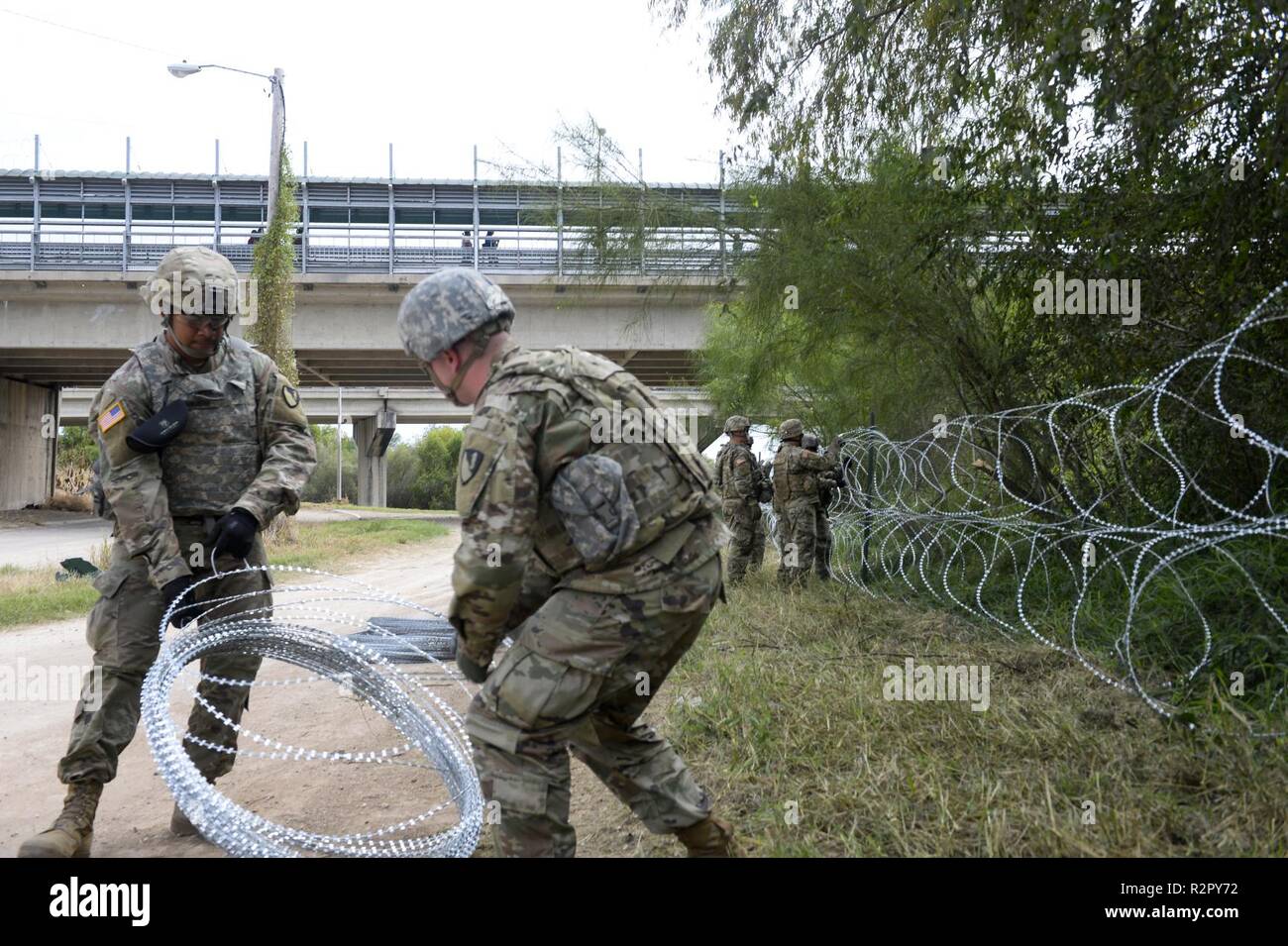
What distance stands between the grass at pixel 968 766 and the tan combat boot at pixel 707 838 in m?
0.23

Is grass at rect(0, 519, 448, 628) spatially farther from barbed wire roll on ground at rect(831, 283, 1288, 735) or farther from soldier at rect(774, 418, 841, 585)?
soldier at rect(774, 418, 841, 585)

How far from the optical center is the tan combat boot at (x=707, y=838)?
9.61 ft

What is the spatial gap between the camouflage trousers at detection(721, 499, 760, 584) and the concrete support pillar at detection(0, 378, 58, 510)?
21098 millimetres

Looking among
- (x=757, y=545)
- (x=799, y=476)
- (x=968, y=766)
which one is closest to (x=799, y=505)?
(x=799, y=476)

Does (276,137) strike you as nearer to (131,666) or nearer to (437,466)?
(131,666)

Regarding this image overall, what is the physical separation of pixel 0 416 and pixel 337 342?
927cm

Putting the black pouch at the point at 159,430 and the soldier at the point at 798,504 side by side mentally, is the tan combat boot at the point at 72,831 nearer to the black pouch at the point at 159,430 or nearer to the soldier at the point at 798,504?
the black pouch at the point at 159,430

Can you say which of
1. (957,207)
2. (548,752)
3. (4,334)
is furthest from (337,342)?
(548,752)

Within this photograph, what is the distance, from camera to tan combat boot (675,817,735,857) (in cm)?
293

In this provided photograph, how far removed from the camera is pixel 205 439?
3.64m

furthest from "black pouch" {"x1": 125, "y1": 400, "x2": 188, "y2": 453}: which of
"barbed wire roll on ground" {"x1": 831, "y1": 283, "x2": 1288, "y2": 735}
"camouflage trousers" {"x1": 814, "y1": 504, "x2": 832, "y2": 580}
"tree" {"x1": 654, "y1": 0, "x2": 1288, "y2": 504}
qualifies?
"camouflage trousers" {"x1": 814, "y1": 504, "x2": 832, "y2": 580}

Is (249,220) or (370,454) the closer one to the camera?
(249,220)

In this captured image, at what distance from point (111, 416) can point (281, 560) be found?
9655mm
